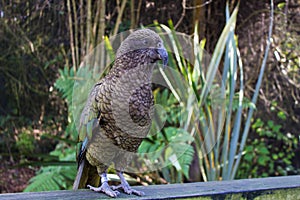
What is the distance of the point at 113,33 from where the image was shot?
280 cm

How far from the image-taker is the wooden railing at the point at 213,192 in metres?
0.99

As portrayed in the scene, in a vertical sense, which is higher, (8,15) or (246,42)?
(8,15)

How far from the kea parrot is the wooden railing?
6 cm

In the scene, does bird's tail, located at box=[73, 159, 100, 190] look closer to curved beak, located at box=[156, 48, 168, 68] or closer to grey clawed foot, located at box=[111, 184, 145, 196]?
grey clawed foot, located at box=[111, 184, 145, 196]

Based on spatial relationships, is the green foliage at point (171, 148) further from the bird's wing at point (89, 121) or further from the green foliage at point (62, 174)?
the bird's wing at point (89, 121)

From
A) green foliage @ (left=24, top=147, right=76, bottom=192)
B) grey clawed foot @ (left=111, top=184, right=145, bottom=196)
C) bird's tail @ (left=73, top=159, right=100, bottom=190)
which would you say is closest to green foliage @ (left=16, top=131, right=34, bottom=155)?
green foliage @ (left=24, top=147, right=76, bottom=192)

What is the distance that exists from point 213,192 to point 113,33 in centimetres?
193

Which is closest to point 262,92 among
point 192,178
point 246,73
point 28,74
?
point 246,73

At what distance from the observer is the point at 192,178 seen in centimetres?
270

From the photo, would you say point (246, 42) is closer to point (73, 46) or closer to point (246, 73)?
point (246, 73)

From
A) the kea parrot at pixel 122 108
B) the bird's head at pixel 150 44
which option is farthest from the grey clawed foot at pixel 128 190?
the bird's head at pixel 150 44

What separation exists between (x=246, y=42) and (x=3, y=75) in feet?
6.56

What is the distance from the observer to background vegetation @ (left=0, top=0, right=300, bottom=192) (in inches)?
107

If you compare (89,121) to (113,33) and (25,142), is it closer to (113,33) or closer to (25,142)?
(113,33)
